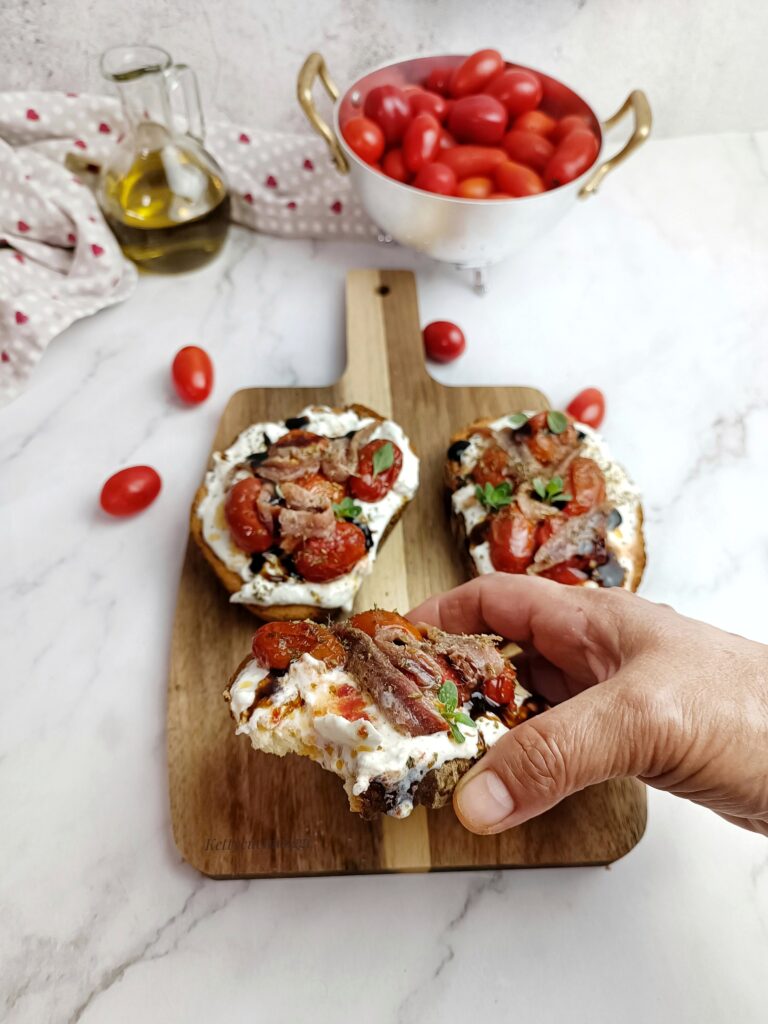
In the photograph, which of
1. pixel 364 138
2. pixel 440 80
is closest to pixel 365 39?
pixel 440 80

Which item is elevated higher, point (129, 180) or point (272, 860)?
point (129, 180)

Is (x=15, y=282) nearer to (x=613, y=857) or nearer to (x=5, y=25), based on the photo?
(x=5, y=25)

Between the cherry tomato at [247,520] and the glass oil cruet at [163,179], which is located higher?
the glass oil cruet at [163,179]

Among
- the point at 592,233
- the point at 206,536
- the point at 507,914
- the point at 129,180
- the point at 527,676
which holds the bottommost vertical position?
the point at 507,914

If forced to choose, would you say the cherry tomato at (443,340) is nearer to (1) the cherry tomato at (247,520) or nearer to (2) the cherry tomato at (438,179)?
(2) the cherry tomato at (438,179)

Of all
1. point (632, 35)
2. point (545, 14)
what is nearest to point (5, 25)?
point (545, 14)

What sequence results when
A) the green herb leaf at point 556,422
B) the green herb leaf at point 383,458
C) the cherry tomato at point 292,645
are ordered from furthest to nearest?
the green herb leaf at point 556,422 → the green herb leaf at point 383,458 → the cherry tomato at point 292,645

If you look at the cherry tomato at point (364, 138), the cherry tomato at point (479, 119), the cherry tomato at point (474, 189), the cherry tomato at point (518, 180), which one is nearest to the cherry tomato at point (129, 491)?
the cherry tomato at point (364, 138)

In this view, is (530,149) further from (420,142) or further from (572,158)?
(420,142)
